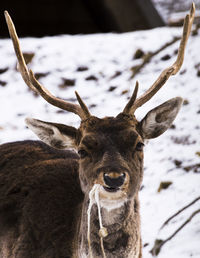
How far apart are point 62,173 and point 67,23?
11.2 metres

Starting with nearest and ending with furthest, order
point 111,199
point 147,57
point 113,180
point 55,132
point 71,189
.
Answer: point 113,180, point 111,199, point 55,132, point 71,189, point 147,57

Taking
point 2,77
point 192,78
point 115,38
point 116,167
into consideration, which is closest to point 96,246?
point 116,167

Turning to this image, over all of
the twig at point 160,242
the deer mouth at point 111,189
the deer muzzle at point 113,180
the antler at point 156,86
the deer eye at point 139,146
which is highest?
the antler at point 156,86

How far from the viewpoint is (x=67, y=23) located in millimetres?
15836

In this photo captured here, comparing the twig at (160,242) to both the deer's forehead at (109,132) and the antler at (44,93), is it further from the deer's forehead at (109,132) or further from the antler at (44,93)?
the antler at (44,93)

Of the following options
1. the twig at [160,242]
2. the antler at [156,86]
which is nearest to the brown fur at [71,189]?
the antler at [156,86]

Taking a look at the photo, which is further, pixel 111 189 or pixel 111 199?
pixel 111 199

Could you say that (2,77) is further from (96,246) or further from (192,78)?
(96,246)

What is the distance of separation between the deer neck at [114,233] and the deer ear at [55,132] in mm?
576

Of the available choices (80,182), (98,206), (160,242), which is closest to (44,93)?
(80,182)

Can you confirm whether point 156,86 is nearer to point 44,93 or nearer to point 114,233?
point 44,93

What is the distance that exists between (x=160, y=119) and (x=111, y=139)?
2.13ft

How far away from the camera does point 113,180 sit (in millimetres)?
3943

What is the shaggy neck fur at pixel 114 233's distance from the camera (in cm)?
434
